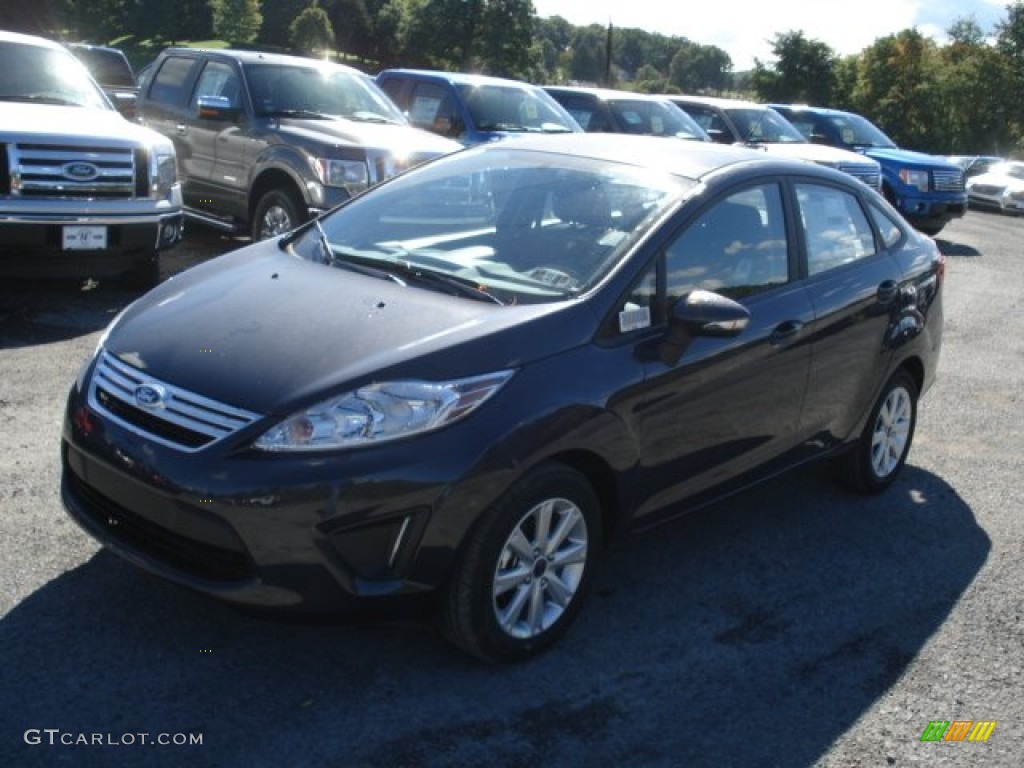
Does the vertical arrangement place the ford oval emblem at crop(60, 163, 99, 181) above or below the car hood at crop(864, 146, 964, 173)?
below

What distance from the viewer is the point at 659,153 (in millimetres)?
4770

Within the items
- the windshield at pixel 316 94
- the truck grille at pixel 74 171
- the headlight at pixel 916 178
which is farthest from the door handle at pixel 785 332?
the headlight at pixel 916 178

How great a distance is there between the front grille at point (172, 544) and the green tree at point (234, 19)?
304 feet

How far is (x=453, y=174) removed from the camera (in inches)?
197

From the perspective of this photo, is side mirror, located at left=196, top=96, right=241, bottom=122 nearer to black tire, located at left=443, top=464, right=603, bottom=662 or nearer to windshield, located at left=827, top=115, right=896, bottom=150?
black tire, located at left=443, top=464, right=603, bottom=662

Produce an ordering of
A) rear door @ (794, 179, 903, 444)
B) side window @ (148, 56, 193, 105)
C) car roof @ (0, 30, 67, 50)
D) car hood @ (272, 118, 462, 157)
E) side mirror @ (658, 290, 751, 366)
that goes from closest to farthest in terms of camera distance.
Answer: side mirror @ (658, 290, 751, 366)
rear door @ (794, 179, 903, 444)
car roof @ (0, 30, 67, 50)
car hood @ (272, 118, 462, 157)
side window @ (148, 56, 193, 105)

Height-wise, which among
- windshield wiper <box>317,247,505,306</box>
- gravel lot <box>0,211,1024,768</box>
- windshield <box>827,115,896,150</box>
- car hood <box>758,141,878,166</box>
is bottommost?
gravel lot <box>0,211,1024,768</box>

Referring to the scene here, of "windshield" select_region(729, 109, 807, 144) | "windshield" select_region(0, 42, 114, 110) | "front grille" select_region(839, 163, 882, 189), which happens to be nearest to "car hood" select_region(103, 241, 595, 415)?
"windshield" select_region(0, 42, 114, 110)

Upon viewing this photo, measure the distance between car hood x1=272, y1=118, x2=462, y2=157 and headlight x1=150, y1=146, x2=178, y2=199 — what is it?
4.27 feet

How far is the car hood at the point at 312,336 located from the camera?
11.3 ft

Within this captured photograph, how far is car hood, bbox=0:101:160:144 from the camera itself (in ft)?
25.0

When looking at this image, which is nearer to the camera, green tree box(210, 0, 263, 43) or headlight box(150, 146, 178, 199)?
headlight box(150, 146, 178, 199)

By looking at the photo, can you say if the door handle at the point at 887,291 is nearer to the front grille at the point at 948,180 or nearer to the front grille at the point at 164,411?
the front grille at the point at 164,411

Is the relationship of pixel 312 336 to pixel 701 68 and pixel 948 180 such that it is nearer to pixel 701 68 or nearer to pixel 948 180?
pixel 948 180
